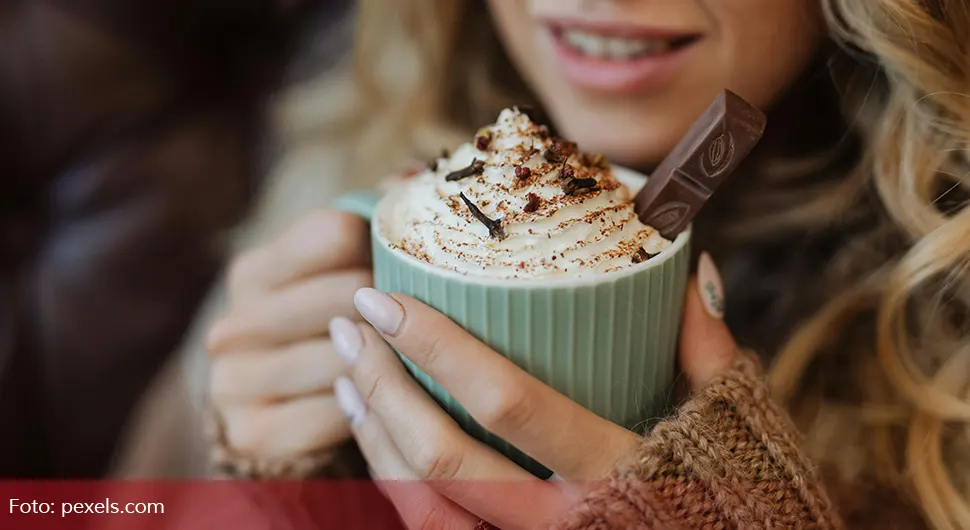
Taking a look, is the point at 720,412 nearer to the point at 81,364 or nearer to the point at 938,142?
the point at 938,142

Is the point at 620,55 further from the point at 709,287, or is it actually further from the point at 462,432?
the point at 462,432

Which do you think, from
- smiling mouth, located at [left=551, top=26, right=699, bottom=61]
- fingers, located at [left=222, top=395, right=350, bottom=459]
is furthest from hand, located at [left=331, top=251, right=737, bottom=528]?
smiling mouth, located at [left=551, top=26, right=699, bottom=61]

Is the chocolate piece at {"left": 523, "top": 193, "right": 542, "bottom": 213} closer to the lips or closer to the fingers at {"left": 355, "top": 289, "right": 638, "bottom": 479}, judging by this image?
the fingers at {"left": 355, "top": 289, "right": 638, "bottom": 479}

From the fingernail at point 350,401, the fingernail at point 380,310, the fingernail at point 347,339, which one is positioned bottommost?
the fingernail at point 350,401

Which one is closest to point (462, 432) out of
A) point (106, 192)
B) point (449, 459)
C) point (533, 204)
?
point (449, 459)

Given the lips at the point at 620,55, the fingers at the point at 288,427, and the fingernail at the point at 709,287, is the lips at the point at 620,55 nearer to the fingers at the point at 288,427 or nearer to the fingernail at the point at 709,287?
the fingernail at the point at 709,287

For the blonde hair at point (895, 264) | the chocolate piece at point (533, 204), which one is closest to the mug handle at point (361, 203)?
the chocolate piece at point (533, 204)
